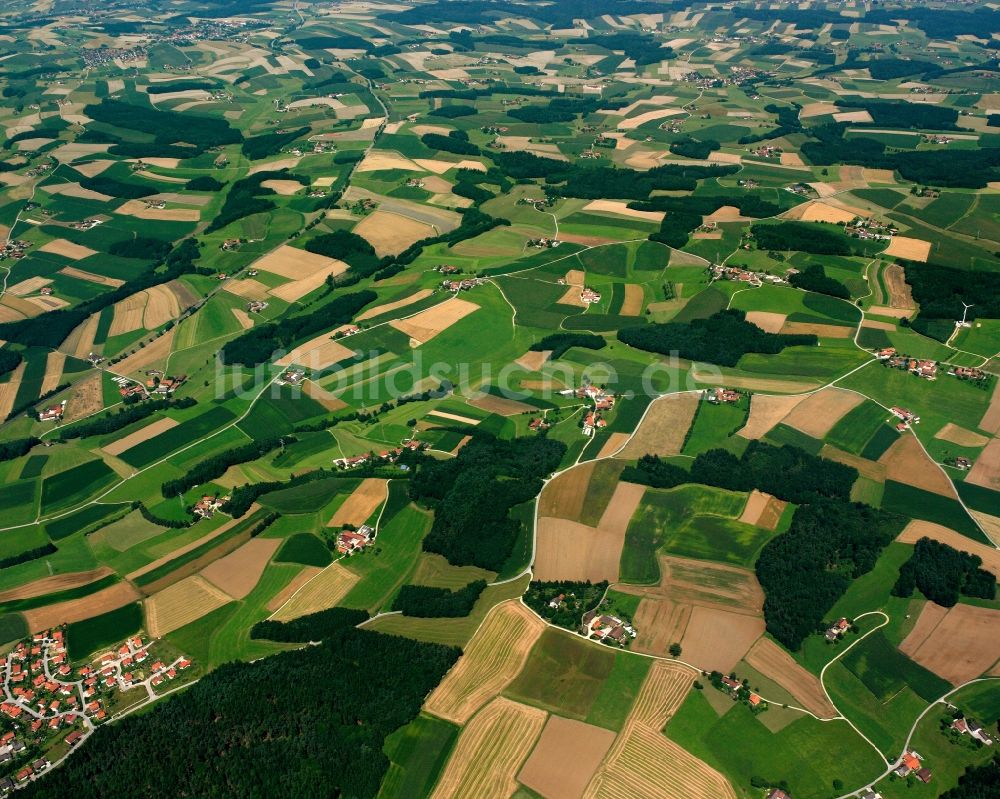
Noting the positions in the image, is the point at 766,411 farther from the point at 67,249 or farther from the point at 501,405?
the point at 67,249

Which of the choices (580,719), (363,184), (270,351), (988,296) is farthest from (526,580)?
(363,184)

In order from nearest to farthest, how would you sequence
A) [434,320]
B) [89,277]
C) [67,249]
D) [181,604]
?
1. [181,604]
2. [434,320]
3. [89,277]
4. [67,249]

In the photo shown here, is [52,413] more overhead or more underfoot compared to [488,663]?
more underfoot

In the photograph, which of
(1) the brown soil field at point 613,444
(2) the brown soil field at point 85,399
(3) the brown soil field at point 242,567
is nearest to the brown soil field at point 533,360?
(1) the brown soil field at point 613,444

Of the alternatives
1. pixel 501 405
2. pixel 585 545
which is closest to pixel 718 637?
pixel 585 545

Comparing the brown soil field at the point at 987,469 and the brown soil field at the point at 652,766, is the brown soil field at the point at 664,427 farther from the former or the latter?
the brown soil field at the point at 652,766
